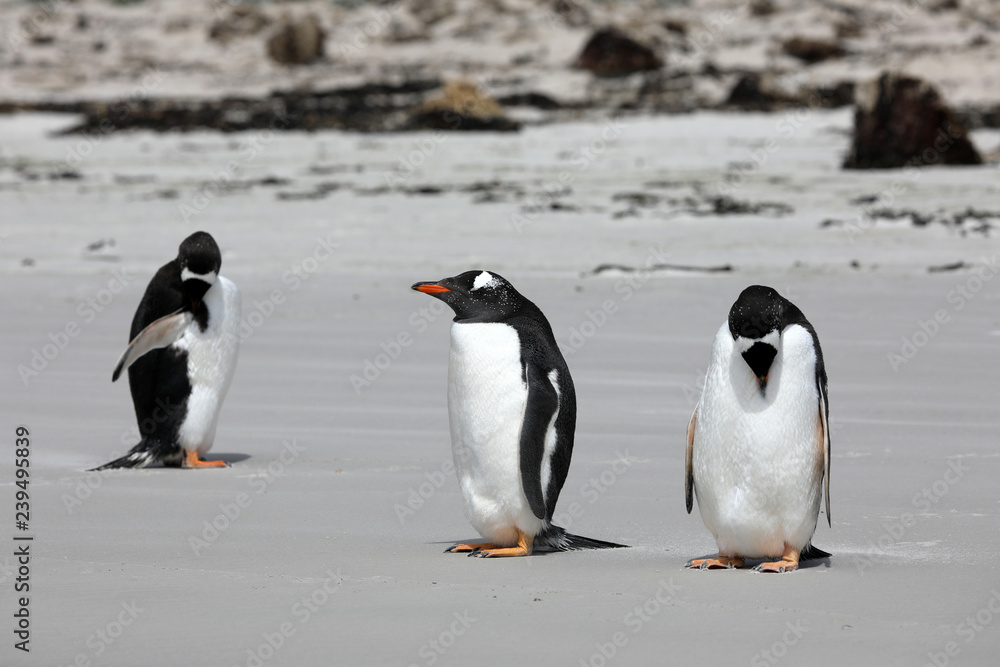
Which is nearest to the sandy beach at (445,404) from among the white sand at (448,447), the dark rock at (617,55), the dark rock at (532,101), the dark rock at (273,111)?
the white sand at (448,447)

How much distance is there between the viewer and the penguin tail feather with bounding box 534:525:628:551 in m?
3.69

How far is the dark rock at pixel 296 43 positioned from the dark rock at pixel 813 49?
7814 millimetres

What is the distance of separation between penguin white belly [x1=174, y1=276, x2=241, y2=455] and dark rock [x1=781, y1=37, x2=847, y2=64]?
A: 16749 millimetres

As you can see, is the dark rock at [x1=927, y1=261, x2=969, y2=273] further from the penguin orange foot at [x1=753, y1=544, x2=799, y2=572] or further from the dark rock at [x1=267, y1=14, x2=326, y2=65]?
the dark rock at [x1=267, y1=14, x2=326, y2=65]

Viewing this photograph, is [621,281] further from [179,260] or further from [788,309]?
[788,309]

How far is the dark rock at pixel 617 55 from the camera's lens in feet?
69.6

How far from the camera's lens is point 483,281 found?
369 centimetres

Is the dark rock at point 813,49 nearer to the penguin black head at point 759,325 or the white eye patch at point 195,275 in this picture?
the white eye patch at point 195,275

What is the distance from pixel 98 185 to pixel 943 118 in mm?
7526

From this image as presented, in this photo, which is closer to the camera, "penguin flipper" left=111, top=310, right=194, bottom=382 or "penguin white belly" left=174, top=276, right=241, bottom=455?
"penguin flipper" left=111, top=310, right=194, bottom=382

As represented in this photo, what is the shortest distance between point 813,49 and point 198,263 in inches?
678

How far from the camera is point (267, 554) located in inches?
142

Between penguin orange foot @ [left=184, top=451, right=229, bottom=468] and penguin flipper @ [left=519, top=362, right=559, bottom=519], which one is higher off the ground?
penguin flipper @ [left=519, top=362, right=559, bottom=519]

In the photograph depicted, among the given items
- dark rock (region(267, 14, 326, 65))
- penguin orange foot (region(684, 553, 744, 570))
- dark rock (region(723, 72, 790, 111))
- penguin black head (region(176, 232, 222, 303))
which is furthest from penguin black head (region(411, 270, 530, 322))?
dark rock (region(267, 14, 326, 65))
